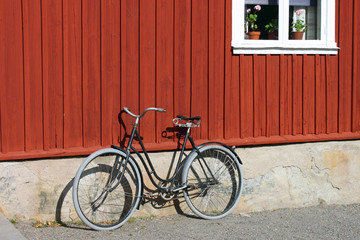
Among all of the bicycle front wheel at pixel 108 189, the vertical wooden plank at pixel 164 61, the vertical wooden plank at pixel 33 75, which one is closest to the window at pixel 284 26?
the vertical wooden plank at pixel 164 61

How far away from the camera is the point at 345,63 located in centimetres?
754

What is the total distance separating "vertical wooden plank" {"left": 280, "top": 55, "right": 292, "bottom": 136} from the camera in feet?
23.7

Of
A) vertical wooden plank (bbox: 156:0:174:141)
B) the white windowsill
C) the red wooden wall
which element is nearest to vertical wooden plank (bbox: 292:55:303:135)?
the red wooden wall

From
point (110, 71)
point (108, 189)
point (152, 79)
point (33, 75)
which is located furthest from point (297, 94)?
point (33, 75)

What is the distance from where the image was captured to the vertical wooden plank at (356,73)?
7547 millimetres

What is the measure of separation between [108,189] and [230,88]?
2.02m

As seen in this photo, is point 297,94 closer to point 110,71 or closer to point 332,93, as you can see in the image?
point 332,93

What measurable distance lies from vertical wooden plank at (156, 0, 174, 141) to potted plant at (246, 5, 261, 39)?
3.63 ft

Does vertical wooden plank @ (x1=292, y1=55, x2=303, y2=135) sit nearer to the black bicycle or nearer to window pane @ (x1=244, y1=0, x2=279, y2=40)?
window pane @ (x1=244, y1=0, x2=279, y2=40)

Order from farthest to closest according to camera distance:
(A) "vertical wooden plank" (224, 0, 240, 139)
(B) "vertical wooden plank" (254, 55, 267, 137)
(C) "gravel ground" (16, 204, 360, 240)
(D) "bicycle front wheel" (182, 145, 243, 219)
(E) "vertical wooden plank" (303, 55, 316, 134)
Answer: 1. (E) "vertical wooden plank" (303, 55, 316, 134)
2. (B) "vertical wooden plank" (254, 55, 267, 137)
3. (A) "vertical wooden plank" (224, 0, 240, 139)
4. (D) "bicycle front wheel" (182, 145, 243, 219)
5. (C) "gravel ground" (16, 204, 360, 240)

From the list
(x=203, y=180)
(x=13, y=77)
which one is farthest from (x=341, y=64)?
(x=13, y=77)

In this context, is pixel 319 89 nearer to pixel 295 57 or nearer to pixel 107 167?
pixel 295 57

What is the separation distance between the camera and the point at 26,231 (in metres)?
5.82

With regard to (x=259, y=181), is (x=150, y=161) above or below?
above
